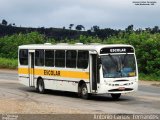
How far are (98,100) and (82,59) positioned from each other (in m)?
2.05

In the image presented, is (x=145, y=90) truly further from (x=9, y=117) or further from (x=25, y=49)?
(x=9, y=117)

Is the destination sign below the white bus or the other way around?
the other way around

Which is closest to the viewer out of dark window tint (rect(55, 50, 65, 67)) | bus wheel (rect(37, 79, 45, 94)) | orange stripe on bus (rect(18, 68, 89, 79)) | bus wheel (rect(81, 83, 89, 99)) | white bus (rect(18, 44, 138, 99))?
white bus (rect(18, 44, 138, 99))

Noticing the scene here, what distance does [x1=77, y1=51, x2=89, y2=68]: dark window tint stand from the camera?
91.5 feet

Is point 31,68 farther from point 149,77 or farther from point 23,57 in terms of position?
point 149,77

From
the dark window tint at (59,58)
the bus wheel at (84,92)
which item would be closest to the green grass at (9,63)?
the dark window tint at (59,58)

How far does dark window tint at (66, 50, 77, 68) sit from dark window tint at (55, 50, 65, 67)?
457 millimetres

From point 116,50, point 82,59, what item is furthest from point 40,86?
point 116,50

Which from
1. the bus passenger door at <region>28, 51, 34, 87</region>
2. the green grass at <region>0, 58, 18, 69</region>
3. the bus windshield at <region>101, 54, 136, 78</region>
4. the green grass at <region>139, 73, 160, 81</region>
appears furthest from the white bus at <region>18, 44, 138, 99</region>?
the green grass at <region>0, 58, 18, 69</region>

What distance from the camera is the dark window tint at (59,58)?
30219 mm

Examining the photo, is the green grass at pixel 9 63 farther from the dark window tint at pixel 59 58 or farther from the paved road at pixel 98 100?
the dark window tint at pixel 59 58

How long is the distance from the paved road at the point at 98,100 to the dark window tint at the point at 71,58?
154cm

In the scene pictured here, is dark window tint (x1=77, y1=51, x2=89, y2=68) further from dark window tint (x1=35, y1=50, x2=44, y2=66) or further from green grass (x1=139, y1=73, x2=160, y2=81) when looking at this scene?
green grass (x1=139, y1=73, x2=160, y2=81)

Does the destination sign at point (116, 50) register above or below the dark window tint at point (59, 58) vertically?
above
